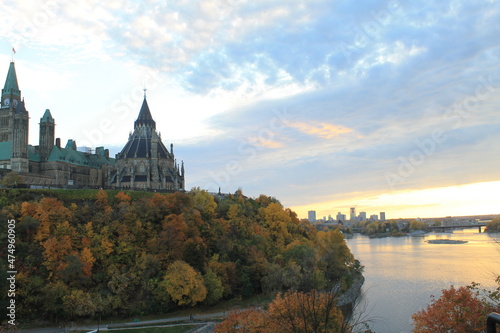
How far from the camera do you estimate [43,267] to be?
34938 millimetres

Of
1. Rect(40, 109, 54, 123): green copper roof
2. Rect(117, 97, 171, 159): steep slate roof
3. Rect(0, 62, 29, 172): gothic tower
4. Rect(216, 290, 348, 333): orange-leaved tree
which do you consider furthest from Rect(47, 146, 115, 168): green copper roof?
Rect(216, 290, 348, 333): orange-leaved tree

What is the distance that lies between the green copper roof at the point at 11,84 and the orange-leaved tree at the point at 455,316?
197 ft

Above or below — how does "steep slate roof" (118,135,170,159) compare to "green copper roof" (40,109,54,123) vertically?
below

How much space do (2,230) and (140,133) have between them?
3567cm

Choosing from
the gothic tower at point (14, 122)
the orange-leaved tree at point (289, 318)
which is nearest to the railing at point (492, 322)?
the orange-leaved tree at point (289, 318)

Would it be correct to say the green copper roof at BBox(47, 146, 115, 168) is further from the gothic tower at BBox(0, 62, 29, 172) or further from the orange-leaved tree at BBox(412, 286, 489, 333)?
the orange-leaved tree at BBox(412, 286, 489, 333)

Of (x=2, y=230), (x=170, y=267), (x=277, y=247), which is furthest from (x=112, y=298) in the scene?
(x=277, y=247)

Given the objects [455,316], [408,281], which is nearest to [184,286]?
[455,316]

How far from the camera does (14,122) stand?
5328cm

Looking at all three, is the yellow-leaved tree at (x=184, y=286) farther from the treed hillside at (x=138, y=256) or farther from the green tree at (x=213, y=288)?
the green tree at (x=213, y=288)

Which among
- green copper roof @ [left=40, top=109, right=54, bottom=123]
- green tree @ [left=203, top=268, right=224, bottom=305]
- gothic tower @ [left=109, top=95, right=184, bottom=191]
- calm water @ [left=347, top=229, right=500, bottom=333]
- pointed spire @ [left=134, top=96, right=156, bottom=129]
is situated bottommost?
calm water @ [left=347, top=229, right=500, bottom=333]

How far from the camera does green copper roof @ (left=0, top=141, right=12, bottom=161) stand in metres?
54.1

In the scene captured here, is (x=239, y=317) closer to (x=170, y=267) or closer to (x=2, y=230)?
(x=170, y=267)

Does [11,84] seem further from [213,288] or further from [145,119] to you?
[213,288]
